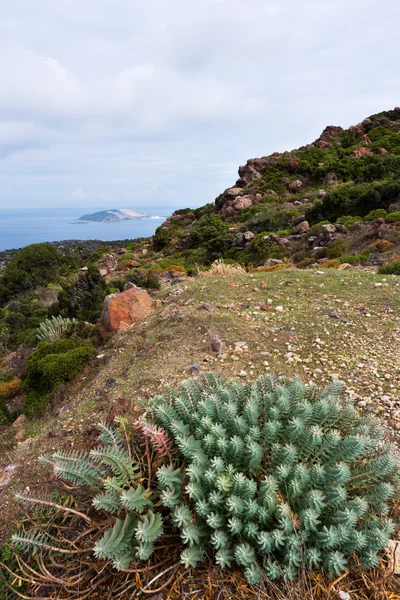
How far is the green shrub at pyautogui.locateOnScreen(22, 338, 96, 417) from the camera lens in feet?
16.0

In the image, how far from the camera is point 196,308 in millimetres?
5949

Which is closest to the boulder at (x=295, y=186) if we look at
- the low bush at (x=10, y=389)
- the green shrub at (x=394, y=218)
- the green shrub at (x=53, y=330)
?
the green shrub at (x=394, y=218)

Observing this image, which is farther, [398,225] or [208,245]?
[208,245]

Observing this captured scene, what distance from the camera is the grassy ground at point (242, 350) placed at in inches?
141

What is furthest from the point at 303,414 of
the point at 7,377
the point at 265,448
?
the point at 7,377

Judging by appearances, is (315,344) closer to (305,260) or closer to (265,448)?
(265,448)

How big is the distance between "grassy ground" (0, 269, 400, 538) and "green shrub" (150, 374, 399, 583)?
1.36 m

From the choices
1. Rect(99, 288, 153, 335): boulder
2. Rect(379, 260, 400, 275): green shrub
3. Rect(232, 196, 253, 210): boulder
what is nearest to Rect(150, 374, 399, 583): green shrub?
Rect(99, 288, 153, 335): boulder

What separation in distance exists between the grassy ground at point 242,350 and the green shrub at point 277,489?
136cm

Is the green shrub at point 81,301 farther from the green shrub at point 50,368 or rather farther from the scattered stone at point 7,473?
the scattered stone at point 7,473

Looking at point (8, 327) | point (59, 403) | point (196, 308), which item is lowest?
point (8, 327)

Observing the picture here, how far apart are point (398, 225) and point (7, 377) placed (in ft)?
43.4

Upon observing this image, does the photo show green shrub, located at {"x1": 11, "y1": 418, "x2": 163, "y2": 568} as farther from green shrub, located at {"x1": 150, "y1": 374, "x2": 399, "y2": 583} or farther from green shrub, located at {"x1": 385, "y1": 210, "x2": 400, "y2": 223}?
green shrub, located at {"x1": 385, "y1": 210, "x2": 400, "y2": 223}

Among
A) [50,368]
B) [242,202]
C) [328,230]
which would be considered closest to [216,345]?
[50,368]
